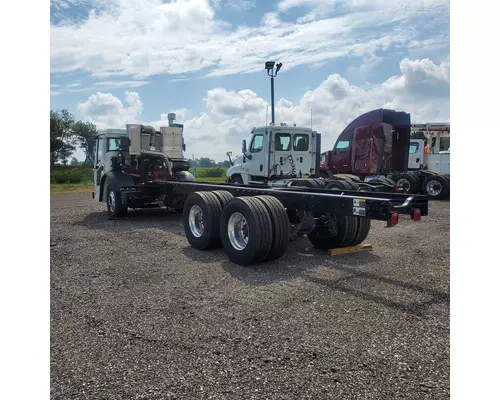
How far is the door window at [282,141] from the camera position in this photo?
12.4 metres

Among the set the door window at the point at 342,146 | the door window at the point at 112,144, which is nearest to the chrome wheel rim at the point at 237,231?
the door window at the point at 112,144

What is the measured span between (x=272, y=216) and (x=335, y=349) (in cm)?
265

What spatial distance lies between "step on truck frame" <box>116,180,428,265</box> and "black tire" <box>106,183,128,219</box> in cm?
360

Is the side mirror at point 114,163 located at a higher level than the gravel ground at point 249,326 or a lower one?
higher

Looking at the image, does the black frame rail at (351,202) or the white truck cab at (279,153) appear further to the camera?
the white truck cab at (279,153)

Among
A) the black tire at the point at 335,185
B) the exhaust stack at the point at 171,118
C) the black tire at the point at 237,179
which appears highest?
the exhaust stack at the point at 171,118

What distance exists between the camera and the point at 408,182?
1579 centimetres

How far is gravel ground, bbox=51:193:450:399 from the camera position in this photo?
2.81 meters

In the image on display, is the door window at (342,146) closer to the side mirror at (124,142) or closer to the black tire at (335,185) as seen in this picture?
the black tire at (335,185)

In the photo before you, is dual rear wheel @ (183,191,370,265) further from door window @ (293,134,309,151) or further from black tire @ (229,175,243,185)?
black tire @ (229,175,243,185)

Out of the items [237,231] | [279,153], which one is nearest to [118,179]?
[279,153]

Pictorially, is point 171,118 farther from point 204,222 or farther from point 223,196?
point 204,222

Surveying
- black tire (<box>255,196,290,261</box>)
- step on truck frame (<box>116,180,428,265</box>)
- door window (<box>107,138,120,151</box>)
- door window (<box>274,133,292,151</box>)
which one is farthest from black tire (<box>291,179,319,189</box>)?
door window (<box>107,138,120,151</box>)

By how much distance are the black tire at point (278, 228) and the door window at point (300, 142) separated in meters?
7.03
